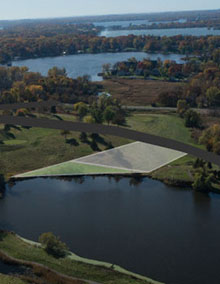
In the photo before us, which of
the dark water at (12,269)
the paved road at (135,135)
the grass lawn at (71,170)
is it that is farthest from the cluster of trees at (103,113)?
the paved road at (135,135)

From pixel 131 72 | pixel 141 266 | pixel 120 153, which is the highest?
pixel 131 72

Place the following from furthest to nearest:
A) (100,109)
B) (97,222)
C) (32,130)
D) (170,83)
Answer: (170,83)
(100,109)
(32,130)
(97,222)

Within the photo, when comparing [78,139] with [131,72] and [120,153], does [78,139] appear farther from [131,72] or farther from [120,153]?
[131,72]

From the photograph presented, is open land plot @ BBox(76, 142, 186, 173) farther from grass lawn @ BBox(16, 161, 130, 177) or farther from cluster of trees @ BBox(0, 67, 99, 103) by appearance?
cluster of trees @ BBox(0, 67, 99, 103)

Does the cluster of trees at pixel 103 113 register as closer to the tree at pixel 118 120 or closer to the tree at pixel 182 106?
the tree at pixel 118 120

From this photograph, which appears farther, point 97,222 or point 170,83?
point 170,83

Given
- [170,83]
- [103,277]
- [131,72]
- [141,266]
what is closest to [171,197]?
[141,266]

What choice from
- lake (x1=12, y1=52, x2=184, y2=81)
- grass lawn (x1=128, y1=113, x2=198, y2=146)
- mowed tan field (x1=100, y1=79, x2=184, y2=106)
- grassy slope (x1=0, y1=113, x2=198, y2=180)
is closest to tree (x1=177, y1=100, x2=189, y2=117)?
grass lawn (x1=128, y1=113, x2=198, y2=146)
